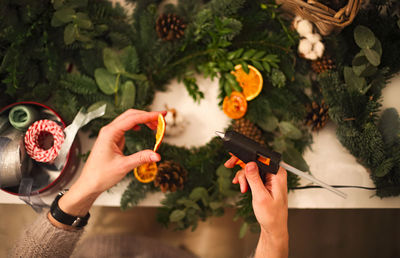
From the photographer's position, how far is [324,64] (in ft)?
3.03

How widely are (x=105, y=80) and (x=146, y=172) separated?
343 mm

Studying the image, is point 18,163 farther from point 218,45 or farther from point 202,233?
point 202,233

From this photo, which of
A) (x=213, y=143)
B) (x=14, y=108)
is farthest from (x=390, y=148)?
(x=14, y=108)

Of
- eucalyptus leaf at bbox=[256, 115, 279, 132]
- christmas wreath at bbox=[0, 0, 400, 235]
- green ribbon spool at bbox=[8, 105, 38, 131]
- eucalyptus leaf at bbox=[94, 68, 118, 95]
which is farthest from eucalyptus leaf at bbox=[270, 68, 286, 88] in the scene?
green ribbon spool at bbox=[8, 105, 38, 131]

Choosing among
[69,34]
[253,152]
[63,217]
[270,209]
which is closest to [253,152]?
[253,152]

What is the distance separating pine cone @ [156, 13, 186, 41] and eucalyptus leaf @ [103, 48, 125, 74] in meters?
0.17

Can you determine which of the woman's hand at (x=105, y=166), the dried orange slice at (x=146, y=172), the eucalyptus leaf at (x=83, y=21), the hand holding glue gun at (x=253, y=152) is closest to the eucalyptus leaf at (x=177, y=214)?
the dried orange slice at (x=146, y=172)

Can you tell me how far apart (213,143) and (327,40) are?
20.8 inches

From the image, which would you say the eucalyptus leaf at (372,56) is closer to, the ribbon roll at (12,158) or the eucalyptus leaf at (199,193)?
the eucalyptus leaf at (199,193)

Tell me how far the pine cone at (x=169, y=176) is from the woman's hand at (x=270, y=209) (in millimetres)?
289

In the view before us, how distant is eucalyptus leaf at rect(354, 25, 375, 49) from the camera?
838 millimetres

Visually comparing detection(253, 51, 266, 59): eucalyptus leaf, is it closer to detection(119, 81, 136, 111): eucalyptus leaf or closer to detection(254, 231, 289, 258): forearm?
detection(119, 81, 136, 111): eucalyptus leaf

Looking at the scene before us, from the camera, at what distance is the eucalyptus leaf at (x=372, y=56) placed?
819 millimetres

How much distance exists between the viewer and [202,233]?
1551mm
